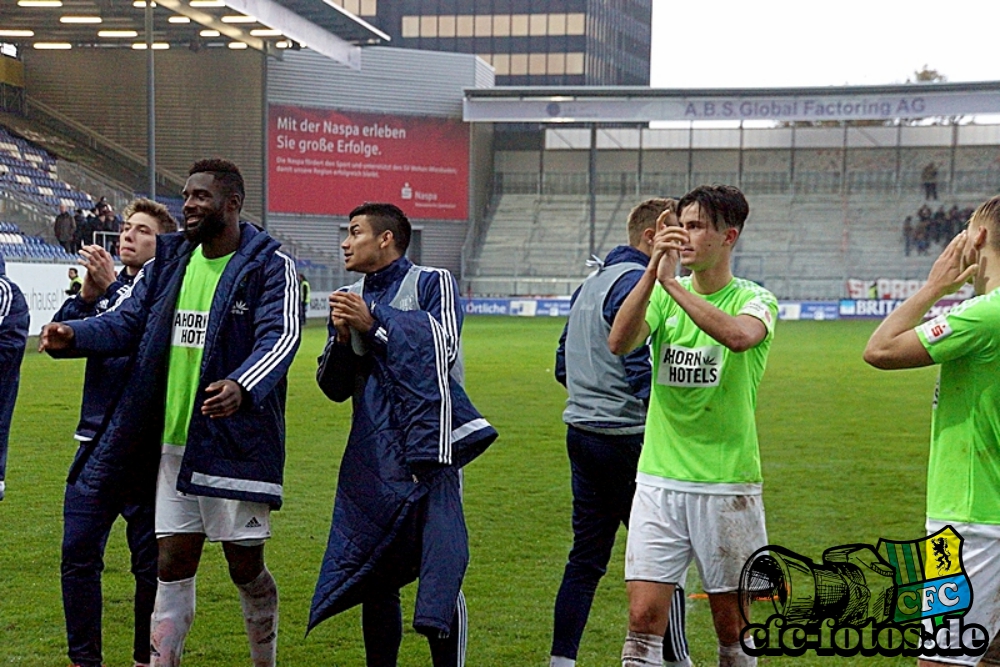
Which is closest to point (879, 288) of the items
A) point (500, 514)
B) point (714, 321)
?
point (500, 514)

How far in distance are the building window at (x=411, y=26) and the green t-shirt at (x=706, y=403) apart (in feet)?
232

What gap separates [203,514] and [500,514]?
183 inches

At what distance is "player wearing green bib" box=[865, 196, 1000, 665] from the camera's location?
12.7 ft

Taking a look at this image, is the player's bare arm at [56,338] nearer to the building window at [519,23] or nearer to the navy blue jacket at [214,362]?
the navy blue jacket at [214,362]

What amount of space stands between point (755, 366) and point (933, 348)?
2.57 feet

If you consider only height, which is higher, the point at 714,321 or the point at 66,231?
the point at 66,231

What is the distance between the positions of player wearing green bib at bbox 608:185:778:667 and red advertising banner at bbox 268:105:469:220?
4279 cm

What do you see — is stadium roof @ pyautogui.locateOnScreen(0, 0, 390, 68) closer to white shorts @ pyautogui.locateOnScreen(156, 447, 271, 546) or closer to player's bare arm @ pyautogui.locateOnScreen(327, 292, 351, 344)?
white shorts @ pyautogui.locateOnScreen(156, 447, 271, 546)

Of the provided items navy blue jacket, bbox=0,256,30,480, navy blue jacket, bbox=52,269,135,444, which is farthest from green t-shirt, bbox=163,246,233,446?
navy blue jacket, bbox=0,256,30,480

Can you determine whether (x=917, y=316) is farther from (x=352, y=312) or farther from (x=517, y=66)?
(x=517, y=66)

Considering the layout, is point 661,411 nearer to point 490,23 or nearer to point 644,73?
point 490,23

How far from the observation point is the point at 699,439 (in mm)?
4465

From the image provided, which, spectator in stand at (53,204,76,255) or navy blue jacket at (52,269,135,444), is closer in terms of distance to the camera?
navy blue jacket at (52,269,135,444)

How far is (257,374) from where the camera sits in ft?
15.0
